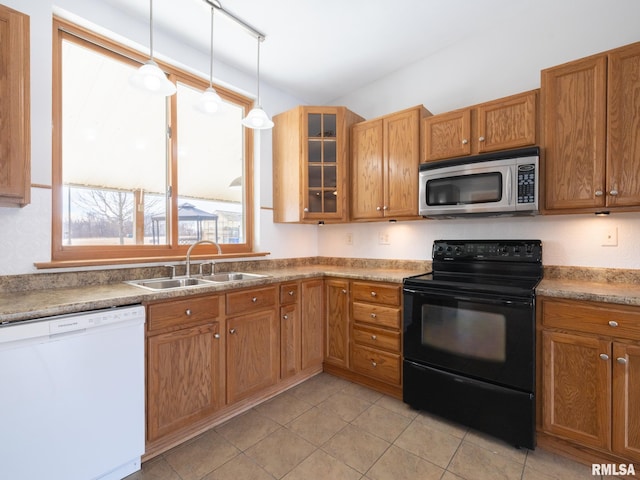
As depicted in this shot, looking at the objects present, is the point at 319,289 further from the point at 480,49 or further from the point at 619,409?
the point at 480,49

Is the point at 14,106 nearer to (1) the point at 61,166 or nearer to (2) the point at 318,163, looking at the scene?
(1) the point at 61,166

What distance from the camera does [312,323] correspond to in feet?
8.57

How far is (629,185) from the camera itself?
164 centimetres

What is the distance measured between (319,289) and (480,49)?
7.70ft

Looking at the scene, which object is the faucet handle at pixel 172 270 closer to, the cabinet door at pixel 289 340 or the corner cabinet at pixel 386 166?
the cabinet door at pixel 289 340

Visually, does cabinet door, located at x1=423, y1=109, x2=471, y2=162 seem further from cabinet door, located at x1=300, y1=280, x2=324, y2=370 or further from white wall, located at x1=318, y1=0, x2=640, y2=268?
cabinet door, located at x1=300, y1=280, x2=324, y2=370

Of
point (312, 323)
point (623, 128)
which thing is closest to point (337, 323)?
point (312, 323)

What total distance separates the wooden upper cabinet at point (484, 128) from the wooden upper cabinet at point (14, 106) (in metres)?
2.39

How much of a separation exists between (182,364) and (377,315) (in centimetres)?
137

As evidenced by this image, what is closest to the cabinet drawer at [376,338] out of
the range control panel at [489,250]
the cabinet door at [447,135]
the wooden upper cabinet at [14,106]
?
the range control panel at [489,250]

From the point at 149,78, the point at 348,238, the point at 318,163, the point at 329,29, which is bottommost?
the point at 348,238

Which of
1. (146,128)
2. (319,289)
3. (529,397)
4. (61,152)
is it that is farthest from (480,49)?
(61,152)

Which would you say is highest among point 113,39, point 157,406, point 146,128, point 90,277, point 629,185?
point 113,39

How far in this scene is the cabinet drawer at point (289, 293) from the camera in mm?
2369
